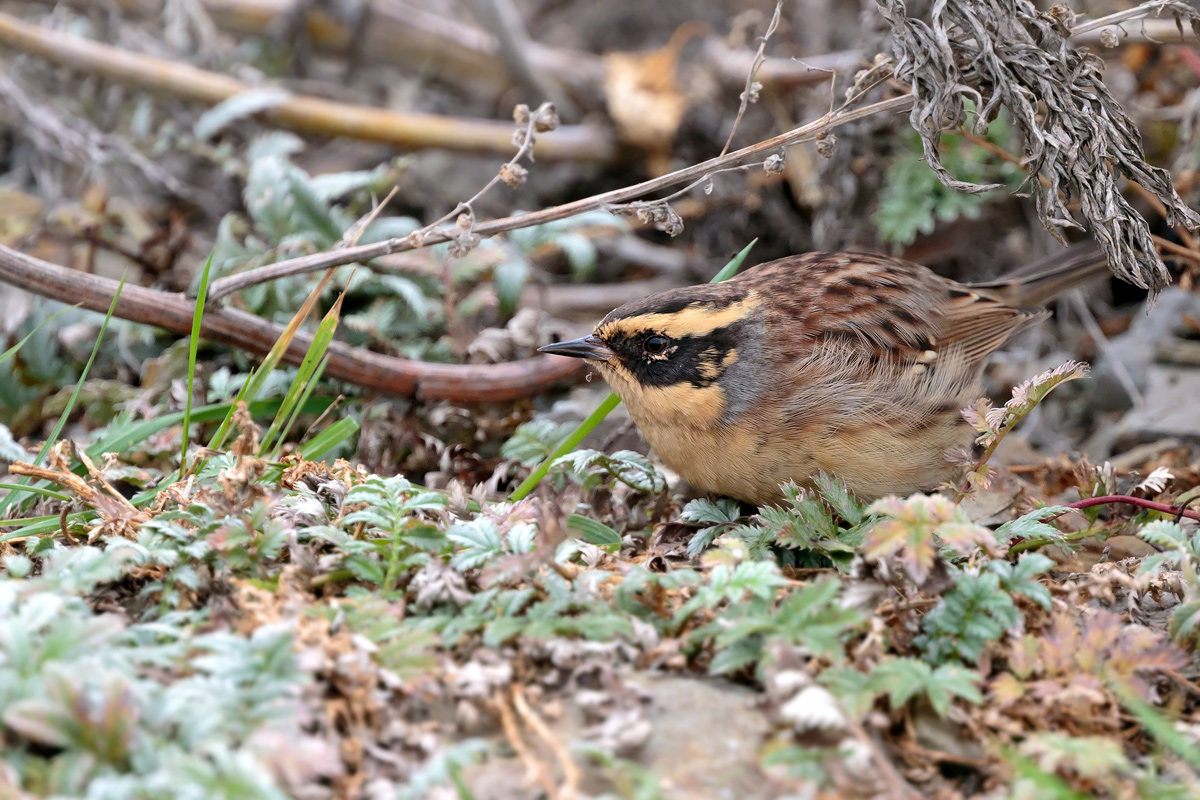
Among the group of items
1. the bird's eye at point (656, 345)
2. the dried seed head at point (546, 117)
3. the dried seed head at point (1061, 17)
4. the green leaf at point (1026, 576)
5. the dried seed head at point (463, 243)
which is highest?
the dried seed head at point (1061, 17)

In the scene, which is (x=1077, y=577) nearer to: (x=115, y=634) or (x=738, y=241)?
(x=115, y=634)

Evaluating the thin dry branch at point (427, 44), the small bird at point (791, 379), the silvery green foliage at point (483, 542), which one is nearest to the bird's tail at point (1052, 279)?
A: the small bird at point (791, 379)

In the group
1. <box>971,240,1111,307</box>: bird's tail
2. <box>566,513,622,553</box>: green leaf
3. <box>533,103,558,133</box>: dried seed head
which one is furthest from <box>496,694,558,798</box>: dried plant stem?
<box>971,240,1111,307</box>: bird's tail

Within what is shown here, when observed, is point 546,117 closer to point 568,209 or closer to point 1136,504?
point 568,209

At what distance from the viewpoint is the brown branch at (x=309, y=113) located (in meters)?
7.44

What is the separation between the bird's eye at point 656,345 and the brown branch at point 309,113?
10.8ft

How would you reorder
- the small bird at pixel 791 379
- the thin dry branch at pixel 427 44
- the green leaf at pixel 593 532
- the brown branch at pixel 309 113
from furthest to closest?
the thin dry branch at pixel 427 44
the brown branch at pixel 309 113
the small bird at pixel 791 379
the green leaf at pixel 593 532

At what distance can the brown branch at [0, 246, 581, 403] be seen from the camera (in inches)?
187

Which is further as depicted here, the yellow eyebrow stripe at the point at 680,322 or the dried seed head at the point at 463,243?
the yellow eyebrow stripe at the point at 680,322

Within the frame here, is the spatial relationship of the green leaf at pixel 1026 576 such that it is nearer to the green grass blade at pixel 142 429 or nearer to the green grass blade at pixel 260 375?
the green grass blade at pixel 260 375

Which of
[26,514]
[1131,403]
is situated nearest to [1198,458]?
[1131,403]

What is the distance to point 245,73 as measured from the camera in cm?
799

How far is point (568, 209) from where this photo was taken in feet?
14.1

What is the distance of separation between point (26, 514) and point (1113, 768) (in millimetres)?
3839
